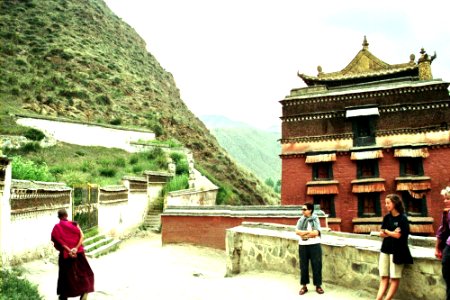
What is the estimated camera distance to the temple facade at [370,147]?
21.6 meters

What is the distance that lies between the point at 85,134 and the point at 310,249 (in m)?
26.3

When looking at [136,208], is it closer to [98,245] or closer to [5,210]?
[98,245]

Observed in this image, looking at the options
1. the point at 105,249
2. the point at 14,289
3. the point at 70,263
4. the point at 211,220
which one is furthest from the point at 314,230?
the point at 211,220

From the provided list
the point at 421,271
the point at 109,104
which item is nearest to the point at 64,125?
the point at 109,104

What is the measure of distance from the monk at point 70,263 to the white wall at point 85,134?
933 inches

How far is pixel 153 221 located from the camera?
22.4m

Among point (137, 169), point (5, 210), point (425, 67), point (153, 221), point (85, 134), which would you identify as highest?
point (425, 67)

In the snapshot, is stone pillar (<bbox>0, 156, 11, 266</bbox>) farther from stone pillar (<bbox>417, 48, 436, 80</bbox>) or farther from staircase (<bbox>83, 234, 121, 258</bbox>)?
stone pillar (<bbox>417, 48, 436, 80</bbox>)

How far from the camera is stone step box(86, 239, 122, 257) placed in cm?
1312

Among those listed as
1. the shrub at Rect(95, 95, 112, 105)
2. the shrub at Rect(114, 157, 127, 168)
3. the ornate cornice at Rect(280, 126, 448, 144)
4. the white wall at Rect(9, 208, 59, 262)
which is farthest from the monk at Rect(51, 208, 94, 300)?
the shrub at Rect(95, 95, 112, 105)

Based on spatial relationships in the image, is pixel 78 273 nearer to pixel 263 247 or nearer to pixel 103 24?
pixel 263 247

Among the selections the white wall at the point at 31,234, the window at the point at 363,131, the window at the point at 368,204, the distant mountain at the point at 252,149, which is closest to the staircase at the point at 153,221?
the white wall at the point at 31,234

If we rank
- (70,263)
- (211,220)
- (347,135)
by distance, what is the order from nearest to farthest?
(70,263)
(211,220)
(347,135)

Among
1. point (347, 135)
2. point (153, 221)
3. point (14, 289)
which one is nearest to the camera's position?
point (14, 289)
